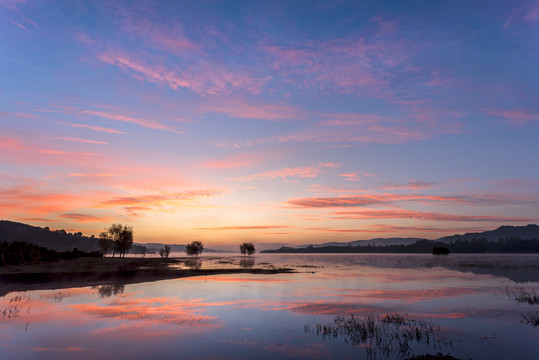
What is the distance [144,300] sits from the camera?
36.2 meters

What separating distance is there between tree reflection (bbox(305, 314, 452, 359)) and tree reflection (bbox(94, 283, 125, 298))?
88.8 feet

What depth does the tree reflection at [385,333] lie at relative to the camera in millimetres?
20062

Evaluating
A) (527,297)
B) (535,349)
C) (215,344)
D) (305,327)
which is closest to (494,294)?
(527,297)

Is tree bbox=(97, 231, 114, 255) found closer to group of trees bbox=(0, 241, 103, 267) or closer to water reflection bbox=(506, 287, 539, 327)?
group of trees bbox=(0, 241, 103, 267)

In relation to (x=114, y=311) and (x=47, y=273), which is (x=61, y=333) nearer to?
(x=114, y=311)

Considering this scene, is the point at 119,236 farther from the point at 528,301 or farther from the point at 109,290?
the point at 528,301

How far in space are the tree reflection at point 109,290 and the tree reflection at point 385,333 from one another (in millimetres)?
27064

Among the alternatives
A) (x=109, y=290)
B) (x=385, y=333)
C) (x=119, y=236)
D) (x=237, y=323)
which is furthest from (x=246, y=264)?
(x=385, y=333)

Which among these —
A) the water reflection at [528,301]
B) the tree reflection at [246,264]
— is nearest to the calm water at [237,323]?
the water reflection at [528,301]

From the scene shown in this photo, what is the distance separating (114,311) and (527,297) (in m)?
44.8

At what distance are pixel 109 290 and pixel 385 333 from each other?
118 ft

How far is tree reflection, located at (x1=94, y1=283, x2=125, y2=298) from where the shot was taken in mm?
40156

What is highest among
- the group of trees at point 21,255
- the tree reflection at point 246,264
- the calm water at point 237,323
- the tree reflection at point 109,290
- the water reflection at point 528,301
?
the group of trees at point 21,255

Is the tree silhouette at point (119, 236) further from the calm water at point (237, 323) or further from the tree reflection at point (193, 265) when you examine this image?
the calm water at point (237, 323)
